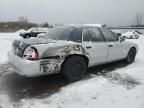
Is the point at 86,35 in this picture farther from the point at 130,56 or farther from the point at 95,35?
the point at 130,56

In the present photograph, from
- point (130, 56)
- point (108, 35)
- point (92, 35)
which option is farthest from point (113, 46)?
point (130, 56)

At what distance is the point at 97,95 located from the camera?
4383 mm

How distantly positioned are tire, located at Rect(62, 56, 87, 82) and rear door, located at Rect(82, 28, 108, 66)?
1.27 feet

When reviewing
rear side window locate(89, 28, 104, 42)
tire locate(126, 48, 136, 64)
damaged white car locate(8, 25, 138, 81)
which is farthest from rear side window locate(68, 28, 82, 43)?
tire locate(126, 48, 136, 64)

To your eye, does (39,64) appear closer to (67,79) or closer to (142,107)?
(67,79)

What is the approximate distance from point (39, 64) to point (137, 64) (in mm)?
4168

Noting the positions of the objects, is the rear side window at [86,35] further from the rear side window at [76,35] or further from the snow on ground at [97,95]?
the snow on ground at [97,95]

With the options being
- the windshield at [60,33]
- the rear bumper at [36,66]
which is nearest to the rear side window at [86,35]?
the windshield at [60,33]

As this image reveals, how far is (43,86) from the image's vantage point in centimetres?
504

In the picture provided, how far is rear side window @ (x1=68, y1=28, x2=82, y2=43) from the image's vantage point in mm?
5395

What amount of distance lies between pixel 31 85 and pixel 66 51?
4.11 ft

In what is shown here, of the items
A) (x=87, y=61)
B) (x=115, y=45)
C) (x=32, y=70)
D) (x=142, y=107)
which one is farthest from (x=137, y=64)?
(x=32, y=70)

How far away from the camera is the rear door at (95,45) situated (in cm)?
556

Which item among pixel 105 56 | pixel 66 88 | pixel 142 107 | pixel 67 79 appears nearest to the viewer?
pixel 142 107
